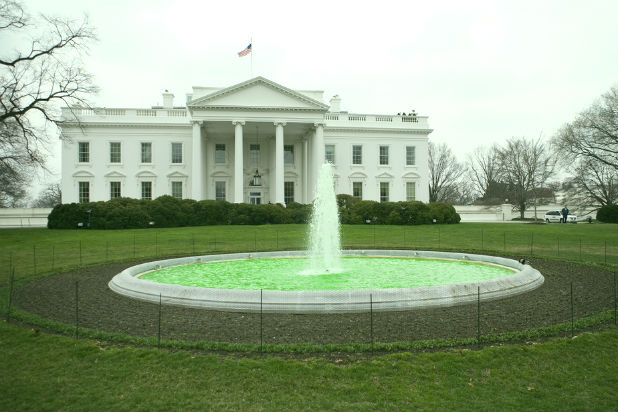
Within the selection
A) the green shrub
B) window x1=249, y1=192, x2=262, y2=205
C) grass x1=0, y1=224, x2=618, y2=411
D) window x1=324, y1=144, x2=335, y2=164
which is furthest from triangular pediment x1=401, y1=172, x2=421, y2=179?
grass x1=0, y1=224, x2=618, y2=411

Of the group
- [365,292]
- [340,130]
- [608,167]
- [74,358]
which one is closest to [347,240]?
[365,292]

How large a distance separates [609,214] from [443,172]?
3569 centimetres

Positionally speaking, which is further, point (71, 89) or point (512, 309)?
point (71, 89)

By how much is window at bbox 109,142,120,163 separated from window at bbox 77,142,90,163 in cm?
233

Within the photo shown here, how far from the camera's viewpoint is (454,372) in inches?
238

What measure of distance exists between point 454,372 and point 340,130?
47.6 metres

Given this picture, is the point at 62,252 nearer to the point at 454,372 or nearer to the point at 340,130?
the point at 454,372

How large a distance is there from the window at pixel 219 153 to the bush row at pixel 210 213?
13.4 metres

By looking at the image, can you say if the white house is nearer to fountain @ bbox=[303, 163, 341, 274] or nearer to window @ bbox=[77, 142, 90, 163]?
window @ bbox=[77, 142, 90, 163]

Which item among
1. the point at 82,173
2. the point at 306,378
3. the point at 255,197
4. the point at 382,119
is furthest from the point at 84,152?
the point at 306,378

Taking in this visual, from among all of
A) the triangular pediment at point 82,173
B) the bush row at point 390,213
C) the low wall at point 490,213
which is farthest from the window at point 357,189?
the triangular pediment at point 82,173

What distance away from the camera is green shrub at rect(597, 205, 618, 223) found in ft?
142

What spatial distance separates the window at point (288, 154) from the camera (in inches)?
2073

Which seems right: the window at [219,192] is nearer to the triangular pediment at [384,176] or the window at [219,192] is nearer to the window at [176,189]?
the window at [176,189]
